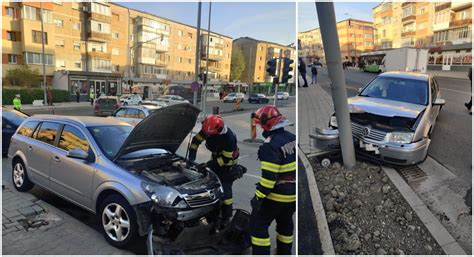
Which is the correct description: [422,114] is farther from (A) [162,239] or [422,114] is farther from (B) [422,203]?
(A) [162,239]

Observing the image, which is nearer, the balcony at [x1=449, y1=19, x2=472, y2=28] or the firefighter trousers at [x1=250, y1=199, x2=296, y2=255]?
the firefighter trousers at [x1=250, y1=199, x2=296, y2=255]

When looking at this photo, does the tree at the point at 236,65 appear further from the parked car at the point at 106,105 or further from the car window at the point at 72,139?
the car window at the point at 72,139

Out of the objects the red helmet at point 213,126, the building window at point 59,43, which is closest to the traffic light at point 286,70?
the red helmet at point 213,126

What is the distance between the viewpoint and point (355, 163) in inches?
154

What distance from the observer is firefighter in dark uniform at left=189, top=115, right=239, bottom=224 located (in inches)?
121

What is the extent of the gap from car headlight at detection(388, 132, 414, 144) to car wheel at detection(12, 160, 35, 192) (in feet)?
16.5

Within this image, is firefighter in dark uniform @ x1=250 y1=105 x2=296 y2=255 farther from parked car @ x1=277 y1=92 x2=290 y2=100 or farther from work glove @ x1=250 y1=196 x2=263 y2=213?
parked car @ x1=277 y1=92 x2=290 y2=100

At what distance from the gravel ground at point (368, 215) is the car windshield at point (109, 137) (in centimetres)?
245

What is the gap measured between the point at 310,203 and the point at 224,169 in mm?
1034

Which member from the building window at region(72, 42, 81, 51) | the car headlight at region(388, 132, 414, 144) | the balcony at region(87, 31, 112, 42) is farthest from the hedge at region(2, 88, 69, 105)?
the car headlight at region(388, 132, 414, 144)

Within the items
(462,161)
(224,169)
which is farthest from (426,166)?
(224,169)

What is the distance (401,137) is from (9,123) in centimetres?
761

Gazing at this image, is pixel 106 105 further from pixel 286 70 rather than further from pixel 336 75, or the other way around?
pixel 336 75

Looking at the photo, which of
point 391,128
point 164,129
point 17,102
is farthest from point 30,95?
point 391,128
